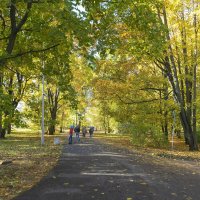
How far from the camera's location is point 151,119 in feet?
97.0

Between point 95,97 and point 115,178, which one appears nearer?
point 115,178

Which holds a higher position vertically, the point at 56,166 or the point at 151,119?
the point at 151,119

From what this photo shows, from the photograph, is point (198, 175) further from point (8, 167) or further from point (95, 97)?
point (95, 97)

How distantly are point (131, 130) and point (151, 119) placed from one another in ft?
9.70

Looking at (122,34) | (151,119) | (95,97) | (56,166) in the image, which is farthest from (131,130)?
(56,166)

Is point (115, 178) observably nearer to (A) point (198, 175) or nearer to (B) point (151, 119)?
(A) point (198, 175)

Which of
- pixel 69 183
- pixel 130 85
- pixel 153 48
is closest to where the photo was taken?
pixel 69 183

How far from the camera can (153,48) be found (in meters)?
10.6

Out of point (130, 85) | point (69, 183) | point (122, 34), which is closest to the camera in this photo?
point (69, 183)

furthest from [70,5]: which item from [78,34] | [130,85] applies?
[130,85]

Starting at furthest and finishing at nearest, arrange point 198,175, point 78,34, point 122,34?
point 122,34, point 198,175, point 78,34

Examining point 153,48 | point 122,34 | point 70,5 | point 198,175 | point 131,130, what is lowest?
point 198,175

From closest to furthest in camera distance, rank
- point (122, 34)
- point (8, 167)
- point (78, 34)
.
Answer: point (78, 34) < point (8, 167) < point (122, 34)

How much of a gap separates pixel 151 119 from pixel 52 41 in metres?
19.3
